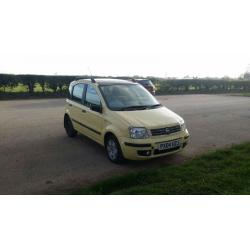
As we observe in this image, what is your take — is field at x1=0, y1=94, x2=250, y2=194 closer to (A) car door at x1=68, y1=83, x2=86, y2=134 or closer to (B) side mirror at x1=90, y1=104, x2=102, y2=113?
(A) car door at x1=68, y1=83, x2=86, y2=134

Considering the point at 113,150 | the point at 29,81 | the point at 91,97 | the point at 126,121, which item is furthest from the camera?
the point at 29,81

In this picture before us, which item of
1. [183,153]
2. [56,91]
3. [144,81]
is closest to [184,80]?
[144,81]

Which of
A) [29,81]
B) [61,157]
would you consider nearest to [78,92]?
[61,157]

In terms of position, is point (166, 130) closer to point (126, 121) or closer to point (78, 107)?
point (126, 121)

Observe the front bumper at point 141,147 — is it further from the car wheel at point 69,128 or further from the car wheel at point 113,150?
the car wheel at point 69,128

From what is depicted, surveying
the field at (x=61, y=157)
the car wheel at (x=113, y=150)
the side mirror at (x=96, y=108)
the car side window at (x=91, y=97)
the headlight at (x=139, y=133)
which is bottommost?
the field at (x=61, y=157)

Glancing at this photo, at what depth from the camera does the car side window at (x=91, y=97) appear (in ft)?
19.7

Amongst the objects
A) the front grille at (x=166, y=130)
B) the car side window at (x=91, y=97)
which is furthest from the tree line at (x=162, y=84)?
the front grille at (x=166, y=130)

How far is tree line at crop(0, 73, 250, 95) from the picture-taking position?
2106 centimetres

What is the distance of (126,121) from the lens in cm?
509

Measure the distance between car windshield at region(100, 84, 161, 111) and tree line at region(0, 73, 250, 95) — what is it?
13627mm

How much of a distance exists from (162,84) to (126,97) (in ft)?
78.6

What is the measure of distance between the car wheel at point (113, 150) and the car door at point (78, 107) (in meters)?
1.24

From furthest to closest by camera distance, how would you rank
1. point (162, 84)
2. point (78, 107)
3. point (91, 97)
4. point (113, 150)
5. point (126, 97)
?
point (162, 84) → point (78, 107) → point (91, 97) → point (126, 97) → point (113, 150)
